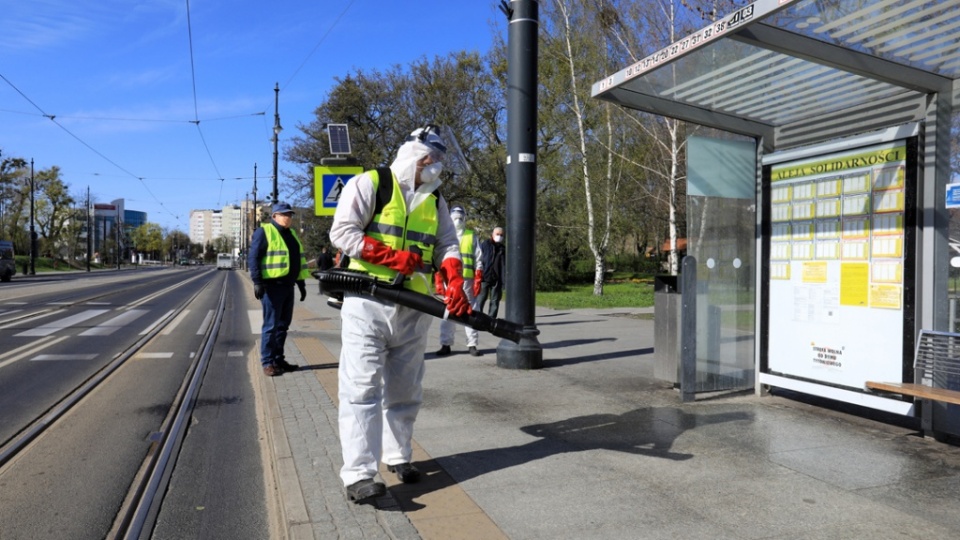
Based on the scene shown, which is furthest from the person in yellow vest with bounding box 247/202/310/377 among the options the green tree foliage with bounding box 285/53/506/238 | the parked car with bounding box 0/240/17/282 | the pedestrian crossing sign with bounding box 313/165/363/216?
the parked car with bounding box 0/240/17/282

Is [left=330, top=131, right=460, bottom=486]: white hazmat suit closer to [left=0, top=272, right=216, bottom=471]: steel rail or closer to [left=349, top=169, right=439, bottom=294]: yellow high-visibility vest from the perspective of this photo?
[left=349, top=169, right=439, bottom=294]: yellow high-visibility vest

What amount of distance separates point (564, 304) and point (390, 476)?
15.9 meters

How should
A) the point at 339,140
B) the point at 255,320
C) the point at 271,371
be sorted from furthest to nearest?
the point at 255,320 < the point at 339,140 < the point at 271,371

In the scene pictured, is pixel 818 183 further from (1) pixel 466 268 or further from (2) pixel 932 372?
(1) pixel 466 268

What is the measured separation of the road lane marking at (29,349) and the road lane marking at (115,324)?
32.5 inches

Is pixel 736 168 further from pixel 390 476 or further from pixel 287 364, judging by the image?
pixel 287 364

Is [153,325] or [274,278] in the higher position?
[274,278]

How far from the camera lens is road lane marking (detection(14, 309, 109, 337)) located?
11.9m

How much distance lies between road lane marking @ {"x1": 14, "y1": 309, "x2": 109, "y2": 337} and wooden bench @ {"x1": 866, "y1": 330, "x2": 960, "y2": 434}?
40.8 ft

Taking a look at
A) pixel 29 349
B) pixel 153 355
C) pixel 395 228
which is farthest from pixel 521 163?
pixel 29 349

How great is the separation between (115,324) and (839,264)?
43.1 feet

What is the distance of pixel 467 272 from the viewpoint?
8.86 m

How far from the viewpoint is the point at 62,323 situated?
13695mm

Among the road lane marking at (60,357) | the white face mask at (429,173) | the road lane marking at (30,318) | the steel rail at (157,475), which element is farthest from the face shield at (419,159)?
the road lane marking at (30,318)
